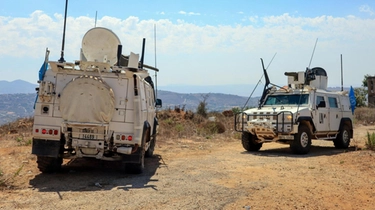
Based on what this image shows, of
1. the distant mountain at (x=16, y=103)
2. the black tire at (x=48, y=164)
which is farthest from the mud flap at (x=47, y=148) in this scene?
the distant mountain at (x=16, y=103)

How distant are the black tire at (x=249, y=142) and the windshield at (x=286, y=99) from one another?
139 centimetres

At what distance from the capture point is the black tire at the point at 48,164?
28.3 ft

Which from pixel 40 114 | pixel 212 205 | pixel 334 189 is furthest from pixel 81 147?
pixel 334 189

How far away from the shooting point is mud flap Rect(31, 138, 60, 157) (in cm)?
827

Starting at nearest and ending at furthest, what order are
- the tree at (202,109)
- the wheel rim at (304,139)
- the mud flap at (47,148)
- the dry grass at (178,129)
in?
1. the mud flap at (47,148)
2. the wheel rim at (304,139)
3. the dry grass at (178,129)
4. the tree at (202,109)

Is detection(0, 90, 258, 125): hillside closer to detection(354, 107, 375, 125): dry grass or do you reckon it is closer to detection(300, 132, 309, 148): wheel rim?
detection(354, 107, 375, 125): dry grass

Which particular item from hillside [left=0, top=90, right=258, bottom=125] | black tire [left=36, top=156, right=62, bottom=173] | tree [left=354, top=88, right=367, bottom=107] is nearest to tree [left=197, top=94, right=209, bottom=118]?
hillside [left=0, top=90, right=258, bottom=125]

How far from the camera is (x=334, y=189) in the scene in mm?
7383

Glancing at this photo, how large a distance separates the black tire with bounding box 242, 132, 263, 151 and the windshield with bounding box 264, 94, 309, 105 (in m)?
1.39

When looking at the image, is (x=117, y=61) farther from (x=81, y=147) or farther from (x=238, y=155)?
(x=238, y=155)

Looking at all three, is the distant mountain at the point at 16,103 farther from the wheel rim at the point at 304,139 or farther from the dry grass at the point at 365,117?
the wheel rim at the point at 304,139

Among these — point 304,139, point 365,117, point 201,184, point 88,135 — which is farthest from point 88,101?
point 365,117

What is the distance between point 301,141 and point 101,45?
7.00m

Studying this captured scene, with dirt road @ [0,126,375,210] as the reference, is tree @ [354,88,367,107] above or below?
above
